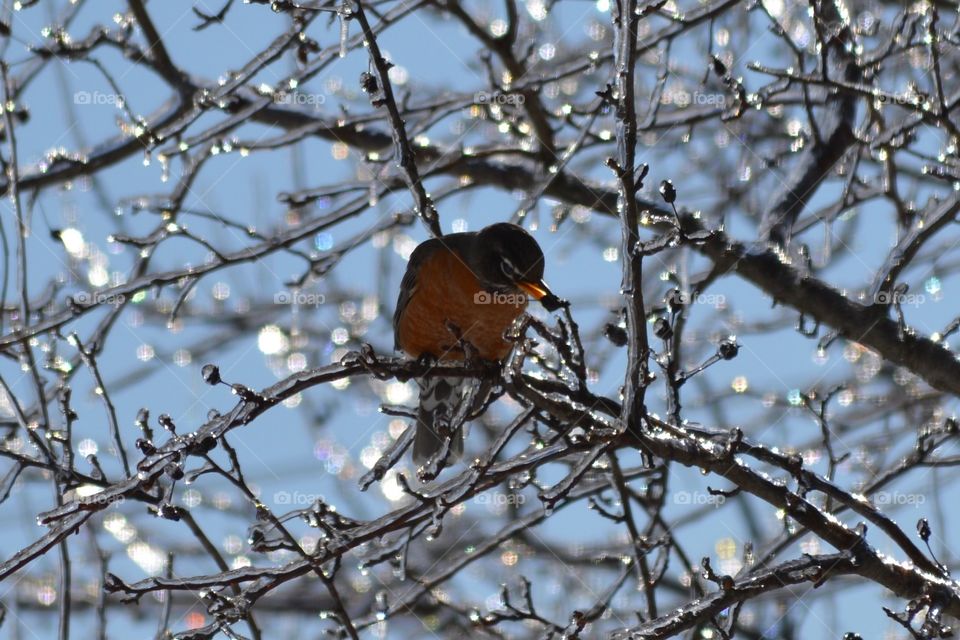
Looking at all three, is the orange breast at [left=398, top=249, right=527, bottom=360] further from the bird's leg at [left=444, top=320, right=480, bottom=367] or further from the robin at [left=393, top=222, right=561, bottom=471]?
the bird's leg at [left=444, top=320, right=480, bottom=367]

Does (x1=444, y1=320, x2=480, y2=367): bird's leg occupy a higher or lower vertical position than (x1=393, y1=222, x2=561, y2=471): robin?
lower

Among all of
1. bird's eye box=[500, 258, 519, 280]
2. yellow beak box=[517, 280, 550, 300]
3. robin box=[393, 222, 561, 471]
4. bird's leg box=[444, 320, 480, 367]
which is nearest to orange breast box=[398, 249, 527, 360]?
robin box=[393, 222, 561, 471]

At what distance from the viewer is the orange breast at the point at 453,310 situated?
4.50m

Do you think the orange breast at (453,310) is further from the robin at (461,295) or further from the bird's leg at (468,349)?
the bird's leg at (468,349)

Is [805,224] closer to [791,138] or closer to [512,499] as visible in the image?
[791,138]

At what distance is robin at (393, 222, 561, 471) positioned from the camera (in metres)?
4.35

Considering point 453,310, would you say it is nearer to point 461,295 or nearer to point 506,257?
point 461,295

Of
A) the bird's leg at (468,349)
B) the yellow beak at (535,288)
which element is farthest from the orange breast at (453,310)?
the bird's leg at (468,349)

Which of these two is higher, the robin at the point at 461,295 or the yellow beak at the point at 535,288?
the robin at the point at 461,295

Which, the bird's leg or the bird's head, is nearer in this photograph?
the bird's leg

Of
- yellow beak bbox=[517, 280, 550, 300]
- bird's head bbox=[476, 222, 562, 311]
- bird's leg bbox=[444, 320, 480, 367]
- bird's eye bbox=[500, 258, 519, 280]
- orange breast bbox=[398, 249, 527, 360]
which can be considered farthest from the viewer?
orange breast bbox=[398, 249, 527, 360]

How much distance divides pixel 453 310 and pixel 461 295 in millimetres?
70

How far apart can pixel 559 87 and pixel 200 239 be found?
11.4ft

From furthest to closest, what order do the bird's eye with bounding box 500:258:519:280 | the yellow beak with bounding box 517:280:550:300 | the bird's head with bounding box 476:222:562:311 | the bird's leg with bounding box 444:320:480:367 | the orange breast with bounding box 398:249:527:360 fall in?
the orange breast with bounding box 398:249:527:360
the bird's head with bounding box 476:222:562:311
the bird's eye with bounding box 500:258:519:280
the yellow beak with bounding box 517:280:550:300
the bird's leg with bounding box 444:320:480:367
